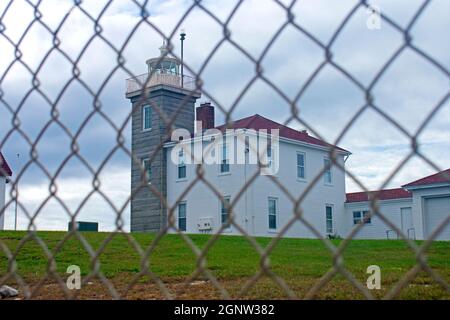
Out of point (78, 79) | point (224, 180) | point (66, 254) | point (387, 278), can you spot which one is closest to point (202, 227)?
point (224, 180)

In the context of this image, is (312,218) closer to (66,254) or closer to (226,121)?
(66,254)

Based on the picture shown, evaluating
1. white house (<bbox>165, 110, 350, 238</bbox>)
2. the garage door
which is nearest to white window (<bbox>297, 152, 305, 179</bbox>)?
white house (<bbox>165, 110, 350, 238</bbox>)

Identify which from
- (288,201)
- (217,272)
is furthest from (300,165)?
(217,272)

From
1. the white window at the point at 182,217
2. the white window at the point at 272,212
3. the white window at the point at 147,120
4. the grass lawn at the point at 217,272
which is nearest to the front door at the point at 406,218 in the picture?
the white window at the point at 272,212

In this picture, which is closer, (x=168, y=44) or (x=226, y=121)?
(x=226, y=121)

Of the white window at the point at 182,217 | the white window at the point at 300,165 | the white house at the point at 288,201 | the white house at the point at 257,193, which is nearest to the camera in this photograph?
the white house at the point at 288,201

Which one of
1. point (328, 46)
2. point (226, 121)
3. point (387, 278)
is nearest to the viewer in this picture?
point (328, 46)

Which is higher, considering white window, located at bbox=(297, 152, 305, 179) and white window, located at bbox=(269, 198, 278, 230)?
white window, located at bbox=(297, 152, 305, 179)

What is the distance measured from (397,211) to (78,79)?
2502cm

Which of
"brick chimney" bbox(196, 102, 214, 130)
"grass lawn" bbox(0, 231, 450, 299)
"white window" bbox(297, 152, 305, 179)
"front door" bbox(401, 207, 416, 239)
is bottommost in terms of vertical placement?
"grass lawn" bbox(0, 231, 450, 299)

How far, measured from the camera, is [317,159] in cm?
2511

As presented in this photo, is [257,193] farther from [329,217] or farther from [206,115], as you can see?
[329,217]

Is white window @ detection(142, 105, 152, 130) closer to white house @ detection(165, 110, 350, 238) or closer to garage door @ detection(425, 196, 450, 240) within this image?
white house @ detection(165, 110, 350, 238)

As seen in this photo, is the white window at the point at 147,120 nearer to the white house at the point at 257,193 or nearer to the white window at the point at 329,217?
the white house at the point at 257,193
